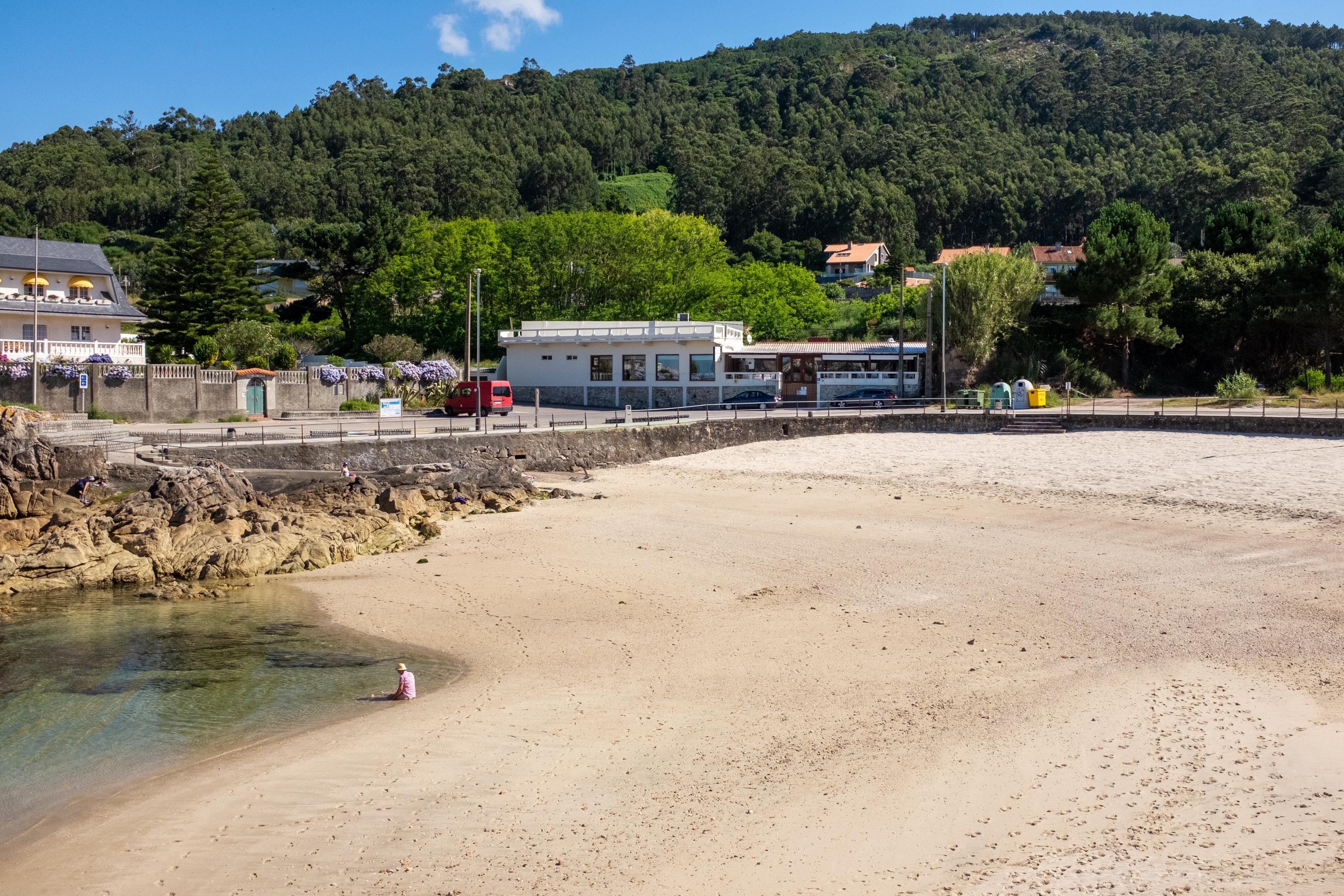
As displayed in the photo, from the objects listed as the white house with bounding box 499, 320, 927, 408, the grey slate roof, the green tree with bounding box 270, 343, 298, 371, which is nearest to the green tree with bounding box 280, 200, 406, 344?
the grey slate roof

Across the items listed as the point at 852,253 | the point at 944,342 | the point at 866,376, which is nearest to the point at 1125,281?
the point at 944,342

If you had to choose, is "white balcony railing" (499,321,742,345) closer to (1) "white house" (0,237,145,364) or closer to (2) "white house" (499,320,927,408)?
(2) "white house" (499,320,927,408)

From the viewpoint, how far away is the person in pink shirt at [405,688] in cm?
1320

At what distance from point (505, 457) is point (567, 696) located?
22322mm

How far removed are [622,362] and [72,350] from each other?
24.7m

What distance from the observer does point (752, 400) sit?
4975cm

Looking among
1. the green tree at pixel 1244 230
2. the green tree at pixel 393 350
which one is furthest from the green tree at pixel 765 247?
the green tree at pixel 393 350

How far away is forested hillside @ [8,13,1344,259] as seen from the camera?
115 metres

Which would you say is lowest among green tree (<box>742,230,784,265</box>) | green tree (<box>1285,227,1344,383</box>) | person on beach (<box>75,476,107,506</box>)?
person on beach (<box>75,476,107,506</box>)

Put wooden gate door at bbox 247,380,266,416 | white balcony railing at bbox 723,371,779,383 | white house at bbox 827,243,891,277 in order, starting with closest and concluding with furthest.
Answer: wooden gate door at bbox 247,380,266,416 < white balcony railing at bbox 723,371,779,383 < white house at bbox 827,243,891,277

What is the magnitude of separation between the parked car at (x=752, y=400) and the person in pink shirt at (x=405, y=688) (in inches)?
1380

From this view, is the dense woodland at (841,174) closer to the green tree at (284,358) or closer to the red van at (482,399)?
the green tree at (284,358)

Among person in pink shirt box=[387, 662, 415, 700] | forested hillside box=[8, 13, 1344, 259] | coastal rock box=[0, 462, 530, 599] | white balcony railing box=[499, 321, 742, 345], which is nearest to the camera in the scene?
person in pink shirt box=[387, 662, 415, 700]

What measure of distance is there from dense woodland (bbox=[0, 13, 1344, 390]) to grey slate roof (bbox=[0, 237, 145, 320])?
13.4m
